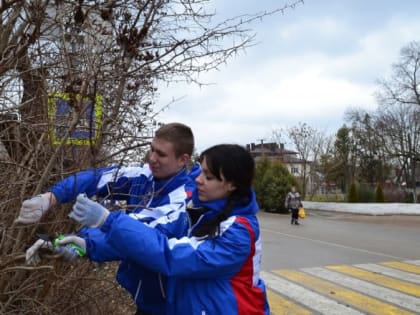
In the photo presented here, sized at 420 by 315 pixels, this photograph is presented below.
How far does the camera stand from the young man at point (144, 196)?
2.35m

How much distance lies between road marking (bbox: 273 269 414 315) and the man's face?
16.5 feet

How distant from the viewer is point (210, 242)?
2.11 m

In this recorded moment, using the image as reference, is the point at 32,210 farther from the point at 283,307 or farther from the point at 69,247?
the point at 283,307

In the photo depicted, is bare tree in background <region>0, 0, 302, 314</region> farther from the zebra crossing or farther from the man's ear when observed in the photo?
the zebra crossing

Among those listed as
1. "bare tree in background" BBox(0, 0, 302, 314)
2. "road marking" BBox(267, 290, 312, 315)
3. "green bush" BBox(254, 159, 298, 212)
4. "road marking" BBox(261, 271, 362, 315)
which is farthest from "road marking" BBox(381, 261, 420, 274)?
"green bush" BBox(254, 159, 298, 212)

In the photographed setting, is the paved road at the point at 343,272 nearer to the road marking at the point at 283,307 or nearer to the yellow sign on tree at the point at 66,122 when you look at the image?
the road marking at the point at 283,307

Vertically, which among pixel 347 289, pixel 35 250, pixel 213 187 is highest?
pixel 213 187

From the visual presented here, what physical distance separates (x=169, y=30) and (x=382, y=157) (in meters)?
56.0

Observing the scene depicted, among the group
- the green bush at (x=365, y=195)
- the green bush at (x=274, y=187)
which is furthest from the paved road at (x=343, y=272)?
the green bush at (x=365, y=195)

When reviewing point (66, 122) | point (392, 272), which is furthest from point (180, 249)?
point (392, 272)

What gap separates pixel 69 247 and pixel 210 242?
0.61 metres

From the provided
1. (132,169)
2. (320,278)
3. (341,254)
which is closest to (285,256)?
(341,254)

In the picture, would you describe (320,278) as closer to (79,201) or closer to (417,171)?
(79,201)

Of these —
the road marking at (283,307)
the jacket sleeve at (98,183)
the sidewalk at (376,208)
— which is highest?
the jacket sleeve at (98,183)
